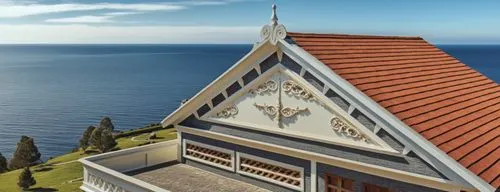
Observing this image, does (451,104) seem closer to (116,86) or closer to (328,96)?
(328,96)

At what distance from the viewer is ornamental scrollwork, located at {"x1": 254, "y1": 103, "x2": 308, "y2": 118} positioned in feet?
55.1

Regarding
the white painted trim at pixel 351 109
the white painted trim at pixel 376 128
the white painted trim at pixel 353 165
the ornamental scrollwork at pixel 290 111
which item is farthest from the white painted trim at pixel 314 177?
the white painted trim at pixel 376 128

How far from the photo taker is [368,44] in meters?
20.2

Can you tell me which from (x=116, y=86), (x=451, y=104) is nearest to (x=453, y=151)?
(x=451, y=104)

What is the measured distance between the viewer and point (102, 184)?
18.5 meters

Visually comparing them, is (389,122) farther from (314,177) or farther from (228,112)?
(228,112)

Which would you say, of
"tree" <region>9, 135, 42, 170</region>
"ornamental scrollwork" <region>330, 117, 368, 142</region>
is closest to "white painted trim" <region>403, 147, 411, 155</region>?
"ornamental scrollwork" <region>330, 117, 368, 142</region>

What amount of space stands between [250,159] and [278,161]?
1.57 meters

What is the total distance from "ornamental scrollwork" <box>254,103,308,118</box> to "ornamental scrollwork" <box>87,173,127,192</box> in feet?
19.6

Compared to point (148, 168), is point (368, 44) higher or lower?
higher

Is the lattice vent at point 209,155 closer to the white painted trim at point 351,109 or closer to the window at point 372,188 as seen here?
the window at point 372,188

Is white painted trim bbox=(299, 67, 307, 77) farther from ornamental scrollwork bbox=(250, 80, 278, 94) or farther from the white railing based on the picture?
the white railing

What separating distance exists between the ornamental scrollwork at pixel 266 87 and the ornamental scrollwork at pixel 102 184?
6180mm

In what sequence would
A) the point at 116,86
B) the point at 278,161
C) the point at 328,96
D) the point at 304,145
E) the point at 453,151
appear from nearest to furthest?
the point at 453,151 < the point at 328,96 < the point at 304,145 < the point at 278,161 < the point at 116,86
